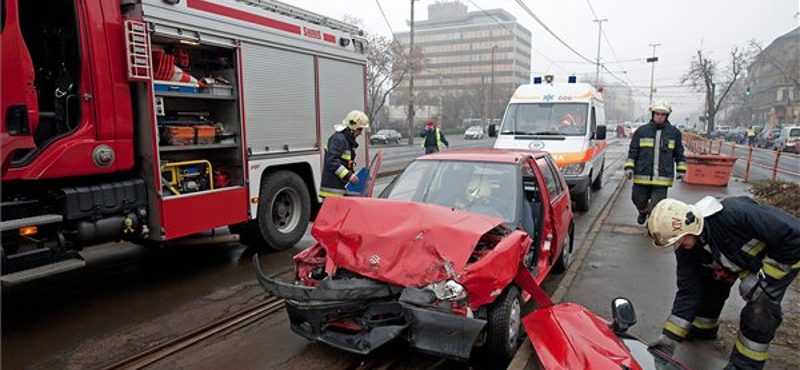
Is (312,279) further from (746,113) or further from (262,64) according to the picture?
(746,113)

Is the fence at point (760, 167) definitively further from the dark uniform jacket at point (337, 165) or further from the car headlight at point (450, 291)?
the car headlight at point (450, 291)

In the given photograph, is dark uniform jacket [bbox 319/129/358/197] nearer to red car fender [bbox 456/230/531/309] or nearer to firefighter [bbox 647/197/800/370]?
red car fender [bbox 456/230/531/309]

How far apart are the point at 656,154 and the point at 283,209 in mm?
5615

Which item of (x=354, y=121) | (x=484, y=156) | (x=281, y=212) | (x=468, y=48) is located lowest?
(x=281, y=212)

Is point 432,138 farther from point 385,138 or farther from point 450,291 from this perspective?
point 385,138

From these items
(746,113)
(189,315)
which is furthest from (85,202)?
(746,113)

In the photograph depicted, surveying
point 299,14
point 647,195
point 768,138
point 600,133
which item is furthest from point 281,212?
point 768,138

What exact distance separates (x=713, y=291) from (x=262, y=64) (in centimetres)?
519

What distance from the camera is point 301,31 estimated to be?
6582 millimetres

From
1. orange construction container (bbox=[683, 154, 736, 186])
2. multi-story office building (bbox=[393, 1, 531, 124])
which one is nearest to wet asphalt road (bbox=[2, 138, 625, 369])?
orange construction container (bbox=[683, 154, 736, 186])

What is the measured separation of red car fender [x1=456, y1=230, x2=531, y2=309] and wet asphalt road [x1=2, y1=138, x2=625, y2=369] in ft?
2.43

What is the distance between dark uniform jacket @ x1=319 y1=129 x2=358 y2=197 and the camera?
20.5ft

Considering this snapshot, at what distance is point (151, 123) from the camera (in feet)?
15.4

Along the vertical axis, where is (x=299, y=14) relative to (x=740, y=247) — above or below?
above
